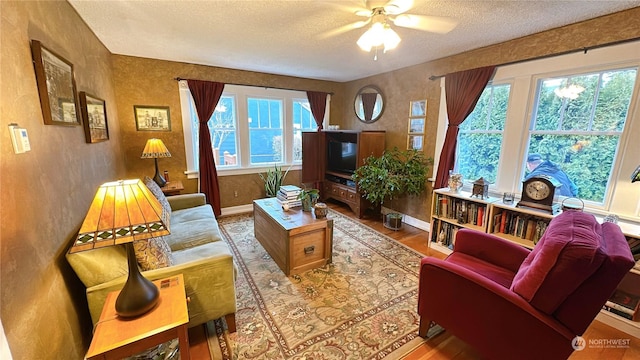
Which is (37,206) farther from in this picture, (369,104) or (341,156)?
(369,104)

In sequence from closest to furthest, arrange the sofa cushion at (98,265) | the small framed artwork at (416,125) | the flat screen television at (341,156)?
the sofa cushion at (98,265) < the small framed artwork at (416,125) < the flat screen television at (341,156)

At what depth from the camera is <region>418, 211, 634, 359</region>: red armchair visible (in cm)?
107

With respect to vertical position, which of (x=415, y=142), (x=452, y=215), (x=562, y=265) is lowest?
(x=452, y=215)

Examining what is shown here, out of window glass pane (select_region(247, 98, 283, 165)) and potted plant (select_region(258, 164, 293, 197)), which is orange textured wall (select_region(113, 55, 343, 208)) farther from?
potted plant (select_region(258, 164, 293, 197))

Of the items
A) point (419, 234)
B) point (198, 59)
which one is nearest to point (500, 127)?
point (419, 234)

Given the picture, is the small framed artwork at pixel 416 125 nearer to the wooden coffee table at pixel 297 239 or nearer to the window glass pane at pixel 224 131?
the wooden coffee table at pixel 297 239

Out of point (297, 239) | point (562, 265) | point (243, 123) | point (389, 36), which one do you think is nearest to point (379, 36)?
point (389, 36)

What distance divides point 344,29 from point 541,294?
239 centimetres

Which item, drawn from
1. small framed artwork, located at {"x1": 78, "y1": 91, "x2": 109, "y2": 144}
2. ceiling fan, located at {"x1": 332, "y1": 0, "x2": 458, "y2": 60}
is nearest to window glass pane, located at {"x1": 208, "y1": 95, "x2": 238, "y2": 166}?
small framed artwork, located at {"x1": 78, "y1": 91, "x2": 109, "y2": 144}

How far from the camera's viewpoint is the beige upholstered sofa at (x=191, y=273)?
4.36 feet

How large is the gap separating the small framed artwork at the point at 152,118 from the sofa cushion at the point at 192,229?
1.42m

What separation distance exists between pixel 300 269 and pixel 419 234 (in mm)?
1867

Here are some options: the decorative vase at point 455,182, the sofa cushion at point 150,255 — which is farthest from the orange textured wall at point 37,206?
the decorative vase at point 455,182

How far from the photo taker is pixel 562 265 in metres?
1.10
